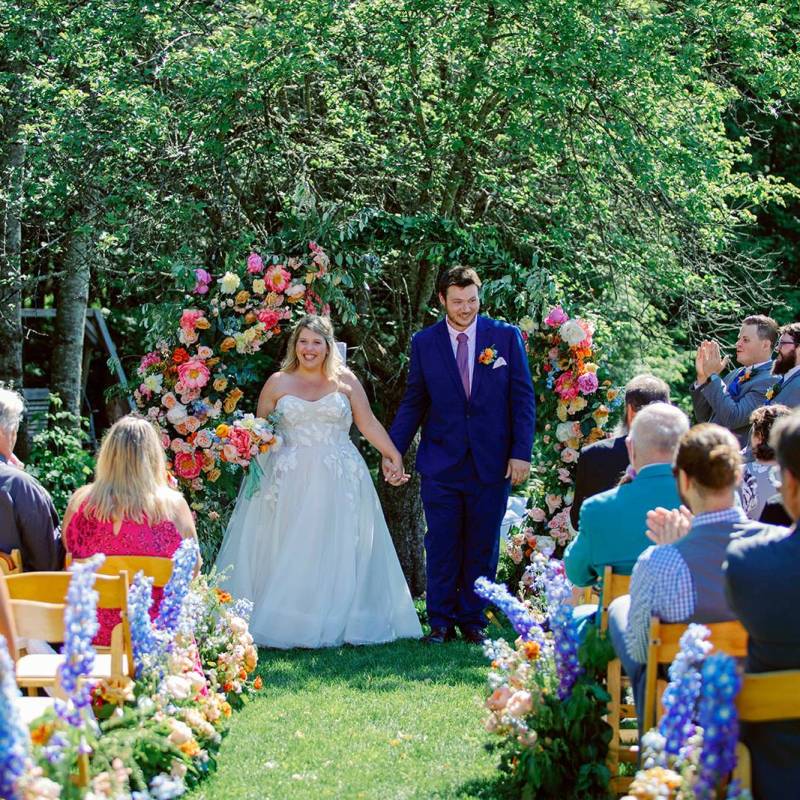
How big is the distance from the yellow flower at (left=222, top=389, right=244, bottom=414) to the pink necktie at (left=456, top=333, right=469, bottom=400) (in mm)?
1369

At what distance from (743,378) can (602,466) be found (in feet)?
6.05

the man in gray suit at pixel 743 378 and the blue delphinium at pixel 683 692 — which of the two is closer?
the blue delphinium at pixel 683 692

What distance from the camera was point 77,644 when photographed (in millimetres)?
2928

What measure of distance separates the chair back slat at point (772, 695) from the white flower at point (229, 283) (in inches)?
202

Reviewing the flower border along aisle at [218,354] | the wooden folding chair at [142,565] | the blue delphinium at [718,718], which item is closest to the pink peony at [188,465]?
the flower border along aisle at [218,354]

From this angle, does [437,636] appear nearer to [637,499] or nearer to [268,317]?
[268,317]

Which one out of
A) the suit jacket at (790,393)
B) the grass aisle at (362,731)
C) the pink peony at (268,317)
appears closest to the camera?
the grass aisle at (362,731)

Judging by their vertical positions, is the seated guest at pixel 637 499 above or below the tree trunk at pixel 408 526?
above

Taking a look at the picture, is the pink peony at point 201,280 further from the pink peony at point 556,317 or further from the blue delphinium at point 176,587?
the blue delphinium at point 176,587

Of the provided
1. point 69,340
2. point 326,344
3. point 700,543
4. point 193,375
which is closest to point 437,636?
point 326,344

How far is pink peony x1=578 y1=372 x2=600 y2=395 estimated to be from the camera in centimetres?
763

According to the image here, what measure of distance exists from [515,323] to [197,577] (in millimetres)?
3384

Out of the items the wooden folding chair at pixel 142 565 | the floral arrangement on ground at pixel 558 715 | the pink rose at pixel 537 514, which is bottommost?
the floral arrangement on ground at pixel 558 715

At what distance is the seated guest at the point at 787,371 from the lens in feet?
20.3
